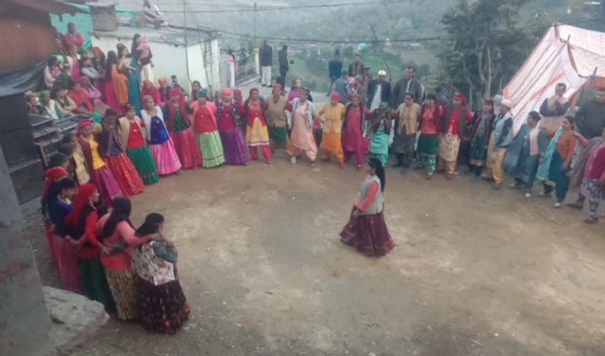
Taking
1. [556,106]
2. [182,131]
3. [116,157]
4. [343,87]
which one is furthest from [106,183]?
[556,106]

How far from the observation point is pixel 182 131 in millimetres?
8891

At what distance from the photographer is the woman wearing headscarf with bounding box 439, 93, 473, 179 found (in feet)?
29.5

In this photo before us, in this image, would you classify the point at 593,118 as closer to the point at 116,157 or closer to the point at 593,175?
the point at 593,175

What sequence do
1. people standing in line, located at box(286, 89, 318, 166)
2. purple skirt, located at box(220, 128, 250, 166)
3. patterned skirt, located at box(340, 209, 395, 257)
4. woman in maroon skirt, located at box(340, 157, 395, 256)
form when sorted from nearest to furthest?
1. woman in maroon skirt, located at box(340, 157, 395, 256)
2. patterned skirt, located at box(340, 209, 395, 257)
3. purple skirt, located at box(220, 128, 250, 166)
4. people standing in line, located at box(286, 89, 318, 166)

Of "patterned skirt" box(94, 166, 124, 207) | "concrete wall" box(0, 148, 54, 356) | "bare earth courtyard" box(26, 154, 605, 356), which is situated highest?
"concrete wall" box(0, 148, 54, 356)

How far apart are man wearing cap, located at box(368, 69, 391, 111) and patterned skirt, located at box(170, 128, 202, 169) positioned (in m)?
3.52

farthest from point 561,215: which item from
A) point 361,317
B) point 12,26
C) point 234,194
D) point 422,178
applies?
point 12,26

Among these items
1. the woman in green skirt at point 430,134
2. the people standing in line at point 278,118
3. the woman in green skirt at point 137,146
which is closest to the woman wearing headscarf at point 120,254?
the woman in green skirt at point 137,146

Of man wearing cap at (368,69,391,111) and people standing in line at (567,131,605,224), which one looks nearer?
people standing in line at (567,131,605,224)

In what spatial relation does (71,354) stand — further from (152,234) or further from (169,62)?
(169,62)

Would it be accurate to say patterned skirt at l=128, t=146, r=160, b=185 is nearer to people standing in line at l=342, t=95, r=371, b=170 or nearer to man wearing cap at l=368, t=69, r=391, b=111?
people standing in line at l=342, t=95, r=371, b=170

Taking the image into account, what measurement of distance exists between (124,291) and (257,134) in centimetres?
492

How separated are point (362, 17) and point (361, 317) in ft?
139

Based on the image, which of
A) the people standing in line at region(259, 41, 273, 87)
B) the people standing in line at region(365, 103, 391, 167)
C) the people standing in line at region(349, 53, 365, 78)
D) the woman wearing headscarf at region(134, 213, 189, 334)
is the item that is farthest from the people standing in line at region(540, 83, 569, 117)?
the people standing in line at region(259, 41, 273, 87)
